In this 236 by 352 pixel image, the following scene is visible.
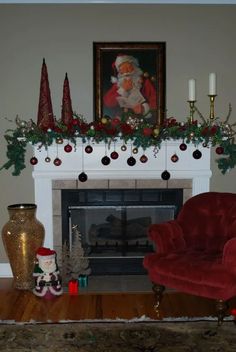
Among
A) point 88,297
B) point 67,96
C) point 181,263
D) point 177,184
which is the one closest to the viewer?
point 181,263

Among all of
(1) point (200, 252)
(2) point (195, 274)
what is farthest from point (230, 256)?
(1) point (200, 252)

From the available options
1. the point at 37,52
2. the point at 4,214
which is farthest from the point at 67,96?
the point at 4,214

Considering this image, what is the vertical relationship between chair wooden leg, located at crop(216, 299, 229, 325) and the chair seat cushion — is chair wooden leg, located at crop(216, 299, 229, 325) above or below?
below

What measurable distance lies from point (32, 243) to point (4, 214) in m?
0.58

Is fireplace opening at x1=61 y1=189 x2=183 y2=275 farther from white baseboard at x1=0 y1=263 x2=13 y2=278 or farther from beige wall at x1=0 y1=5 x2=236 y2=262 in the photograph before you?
beige wall at x1=0 y1=5 x2=236 y2=262

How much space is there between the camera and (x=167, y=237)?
3.22m

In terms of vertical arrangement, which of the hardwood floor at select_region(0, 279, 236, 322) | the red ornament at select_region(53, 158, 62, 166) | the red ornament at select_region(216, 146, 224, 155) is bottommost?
the hardwood floor at select_region(0, 279, 236, 322)

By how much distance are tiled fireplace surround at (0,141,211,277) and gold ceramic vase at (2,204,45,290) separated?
31cm

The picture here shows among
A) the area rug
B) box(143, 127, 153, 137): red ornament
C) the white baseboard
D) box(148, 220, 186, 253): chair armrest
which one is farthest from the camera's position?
the white baseboard

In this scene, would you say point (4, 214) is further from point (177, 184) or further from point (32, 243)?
point (177, 184)

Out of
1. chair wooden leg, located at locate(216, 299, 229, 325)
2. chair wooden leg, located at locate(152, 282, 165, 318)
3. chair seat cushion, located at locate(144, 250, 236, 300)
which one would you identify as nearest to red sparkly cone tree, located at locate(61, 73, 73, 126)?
chair seat cushion, located at locate(144, 250, 236, 300)

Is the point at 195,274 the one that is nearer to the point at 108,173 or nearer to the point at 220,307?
the point at 220,307

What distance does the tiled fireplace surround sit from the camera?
152 inches

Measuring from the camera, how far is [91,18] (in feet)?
12.6
